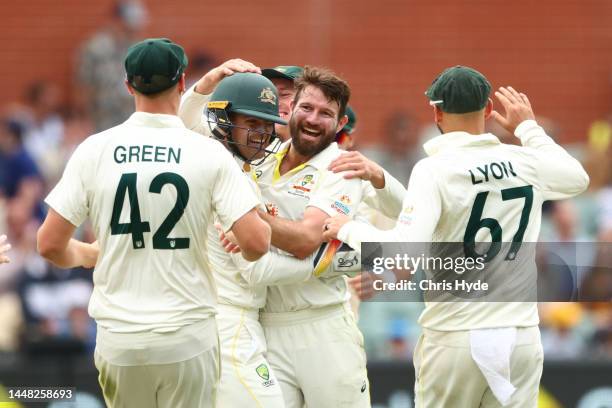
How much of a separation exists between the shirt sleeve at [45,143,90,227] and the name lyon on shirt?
6.12 feet

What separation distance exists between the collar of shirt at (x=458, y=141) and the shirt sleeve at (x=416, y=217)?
157mm

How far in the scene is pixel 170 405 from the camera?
5.63 metres

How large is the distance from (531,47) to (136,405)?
996 centimetres

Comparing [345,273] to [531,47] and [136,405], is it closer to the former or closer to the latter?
[136,405]

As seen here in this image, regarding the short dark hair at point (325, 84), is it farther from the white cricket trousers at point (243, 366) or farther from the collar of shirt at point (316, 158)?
the white cricket trousers at point (243, 366)

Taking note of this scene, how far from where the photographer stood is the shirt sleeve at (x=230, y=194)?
5.50 metres

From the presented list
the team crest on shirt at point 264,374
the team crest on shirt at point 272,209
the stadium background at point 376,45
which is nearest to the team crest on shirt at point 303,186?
the team crest on shirt at point 272,209

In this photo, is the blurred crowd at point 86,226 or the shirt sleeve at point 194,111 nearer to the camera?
the shirt sleeve at point 194,111

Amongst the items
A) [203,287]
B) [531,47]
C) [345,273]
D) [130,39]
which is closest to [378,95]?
[531,47]

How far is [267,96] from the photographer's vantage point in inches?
242

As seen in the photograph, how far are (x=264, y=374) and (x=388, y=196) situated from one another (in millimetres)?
1243

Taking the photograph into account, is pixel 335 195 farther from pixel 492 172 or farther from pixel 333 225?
pixel 492 172

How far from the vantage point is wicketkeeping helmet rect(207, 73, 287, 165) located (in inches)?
240

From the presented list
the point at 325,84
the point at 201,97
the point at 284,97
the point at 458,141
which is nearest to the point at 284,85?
the point at 284,97
